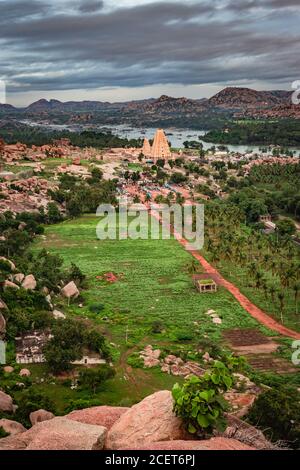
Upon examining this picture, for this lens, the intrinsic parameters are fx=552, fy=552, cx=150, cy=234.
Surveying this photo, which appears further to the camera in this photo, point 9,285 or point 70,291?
point 70,291

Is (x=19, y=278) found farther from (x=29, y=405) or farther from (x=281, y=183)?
(x=281, y=183)

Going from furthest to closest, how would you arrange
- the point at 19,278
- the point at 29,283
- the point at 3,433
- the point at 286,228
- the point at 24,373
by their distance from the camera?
the point at 286,228
the point at 19,278
the point at 29,283
the point at 24,373
the point at 3,433

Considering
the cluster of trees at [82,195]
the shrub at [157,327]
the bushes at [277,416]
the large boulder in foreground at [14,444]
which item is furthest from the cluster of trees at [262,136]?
the large boulder in foreground at [14,444]

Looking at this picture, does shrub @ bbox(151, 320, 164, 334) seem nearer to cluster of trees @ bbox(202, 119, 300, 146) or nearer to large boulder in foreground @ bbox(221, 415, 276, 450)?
large boulder in foreground @ bbox(221, 415, 276, 450)

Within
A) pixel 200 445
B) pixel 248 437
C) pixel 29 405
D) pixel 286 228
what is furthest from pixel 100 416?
pixel 286 228

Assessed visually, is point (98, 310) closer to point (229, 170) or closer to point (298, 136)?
point (229, 170)
